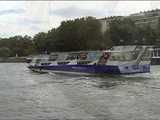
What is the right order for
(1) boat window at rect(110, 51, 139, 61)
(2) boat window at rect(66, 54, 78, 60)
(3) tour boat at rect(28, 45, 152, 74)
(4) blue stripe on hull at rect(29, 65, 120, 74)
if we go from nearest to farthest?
(4) blue stripe on hull at rect(29, 65, 120, 74)
(3) tour boat at rect(28, 45, 152, 74)
(1) boat window at rect(110, 51, 139, 61)
(2) boat window at rect(66, 54, 78, 60)

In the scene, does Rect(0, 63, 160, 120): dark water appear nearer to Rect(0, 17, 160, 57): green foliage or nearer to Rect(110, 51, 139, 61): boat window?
Rect(110, 51, 139, 61): boat window

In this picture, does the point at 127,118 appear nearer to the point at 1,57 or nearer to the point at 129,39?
the point at 129,39

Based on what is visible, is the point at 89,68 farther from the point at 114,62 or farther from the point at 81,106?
the point at 81,106

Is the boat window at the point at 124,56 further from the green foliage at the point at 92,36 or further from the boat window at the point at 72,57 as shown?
the green foliage at the point at 92,36

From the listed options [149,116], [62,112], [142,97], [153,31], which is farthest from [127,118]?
[153,31]

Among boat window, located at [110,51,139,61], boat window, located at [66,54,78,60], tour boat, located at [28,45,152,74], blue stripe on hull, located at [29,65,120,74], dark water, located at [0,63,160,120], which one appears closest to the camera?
dark water, located at [0,63,160,120]

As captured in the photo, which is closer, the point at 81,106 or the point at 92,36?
the point at 81,106

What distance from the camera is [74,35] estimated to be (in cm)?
10212

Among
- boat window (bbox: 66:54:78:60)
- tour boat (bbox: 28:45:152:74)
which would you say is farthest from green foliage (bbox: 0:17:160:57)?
tour boat (bbox: 28:45:152:74)

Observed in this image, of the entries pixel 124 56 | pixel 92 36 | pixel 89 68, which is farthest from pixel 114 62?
pixel 92 36

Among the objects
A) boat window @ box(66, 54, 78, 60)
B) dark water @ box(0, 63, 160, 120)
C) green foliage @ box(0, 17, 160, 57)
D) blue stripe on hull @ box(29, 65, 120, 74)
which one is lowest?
dark water @ box(0, 63, 160, 120)

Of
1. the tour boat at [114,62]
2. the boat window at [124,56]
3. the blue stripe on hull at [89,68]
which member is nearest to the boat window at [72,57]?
the blue stripe on hull at [89,68]

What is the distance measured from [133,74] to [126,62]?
4.93 ft

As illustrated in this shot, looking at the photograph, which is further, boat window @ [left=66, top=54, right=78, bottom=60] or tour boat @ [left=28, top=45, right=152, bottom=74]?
boat window @ [left=66, top=54, right=78, bottom=60]
